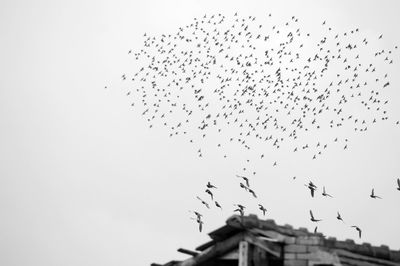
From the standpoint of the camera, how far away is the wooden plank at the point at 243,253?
35.7 ft

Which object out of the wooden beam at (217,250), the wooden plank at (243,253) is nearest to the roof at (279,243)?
the wooden beam at (217,250)

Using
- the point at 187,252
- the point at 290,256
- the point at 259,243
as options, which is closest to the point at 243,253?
the point at 259,243

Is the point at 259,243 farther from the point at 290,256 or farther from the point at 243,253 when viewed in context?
the point at 290,256

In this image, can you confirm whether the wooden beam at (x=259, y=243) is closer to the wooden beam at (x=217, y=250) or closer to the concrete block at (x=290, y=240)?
the wooden beam at (x=217, y=250)

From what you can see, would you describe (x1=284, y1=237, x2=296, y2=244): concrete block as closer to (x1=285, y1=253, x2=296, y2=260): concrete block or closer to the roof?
the roof

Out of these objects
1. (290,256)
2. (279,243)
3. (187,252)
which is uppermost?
(279,243)

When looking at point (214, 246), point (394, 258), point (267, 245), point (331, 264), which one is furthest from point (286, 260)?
point (394, 258)

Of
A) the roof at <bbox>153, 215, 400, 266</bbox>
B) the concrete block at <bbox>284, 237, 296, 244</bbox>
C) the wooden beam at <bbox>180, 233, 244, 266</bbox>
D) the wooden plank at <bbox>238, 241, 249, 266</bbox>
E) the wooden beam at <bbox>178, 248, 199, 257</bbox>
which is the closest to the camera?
the roof at <bbox>153, 215, 400, 266</bbox>

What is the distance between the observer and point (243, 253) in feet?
36.1

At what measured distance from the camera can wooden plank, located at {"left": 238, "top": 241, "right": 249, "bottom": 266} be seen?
35.7ft

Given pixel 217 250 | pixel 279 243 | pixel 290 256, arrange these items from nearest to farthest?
pixel 290 256, pixel 279 243, pixel 217 250

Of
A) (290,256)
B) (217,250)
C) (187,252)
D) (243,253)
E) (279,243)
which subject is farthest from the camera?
(187,252)

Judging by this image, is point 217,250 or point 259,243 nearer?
point 259,243

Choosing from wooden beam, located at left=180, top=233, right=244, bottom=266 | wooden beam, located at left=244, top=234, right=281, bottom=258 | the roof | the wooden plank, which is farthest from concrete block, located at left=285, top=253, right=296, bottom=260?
wooden beam, located at left=180, top=233, right=244, bottom=266
